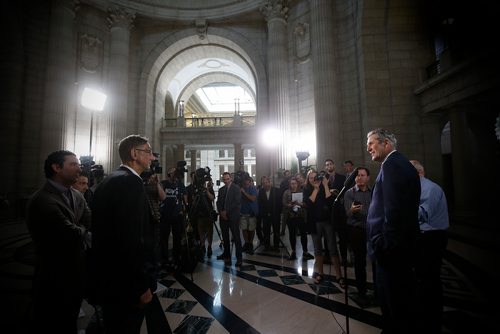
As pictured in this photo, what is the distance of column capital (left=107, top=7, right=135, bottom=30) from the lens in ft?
38.7

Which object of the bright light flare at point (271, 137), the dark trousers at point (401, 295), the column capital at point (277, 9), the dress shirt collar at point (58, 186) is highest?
the column capital at point (277, 9)

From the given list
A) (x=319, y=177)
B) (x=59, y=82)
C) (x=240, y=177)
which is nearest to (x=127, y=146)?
(x=319, y=177)

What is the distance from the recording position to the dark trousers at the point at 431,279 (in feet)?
7.14

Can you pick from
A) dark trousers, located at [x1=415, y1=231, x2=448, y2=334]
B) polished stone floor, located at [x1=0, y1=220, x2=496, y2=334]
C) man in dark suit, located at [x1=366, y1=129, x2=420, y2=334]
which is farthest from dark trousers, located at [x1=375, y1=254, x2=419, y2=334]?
dark trousers, located at [x1=415, y1=231, x2=448, y2=334]

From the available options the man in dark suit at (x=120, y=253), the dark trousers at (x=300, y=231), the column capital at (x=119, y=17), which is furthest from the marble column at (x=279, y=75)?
the man in dark suit at (x=120, y=253)

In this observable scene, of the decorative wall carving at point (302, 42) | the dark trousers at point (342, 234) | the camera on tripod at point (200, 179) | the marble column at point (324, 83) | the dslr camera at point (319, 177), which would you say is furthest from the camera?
the decorative wall carving at point (302, 42)

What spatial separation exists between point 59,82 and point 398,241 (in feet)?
43.3

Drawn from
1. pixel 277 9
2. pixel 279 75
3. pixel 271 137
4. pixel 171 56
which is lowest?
pixel 271 137

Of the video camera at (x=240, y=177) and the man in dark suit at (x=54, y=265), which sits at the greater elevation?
the video camera at (x=240, y=177)

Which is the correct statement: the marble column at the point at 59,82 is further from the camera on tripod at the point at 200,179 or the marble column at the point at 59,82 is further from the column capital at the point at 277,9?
the column capital at the point at 277,9

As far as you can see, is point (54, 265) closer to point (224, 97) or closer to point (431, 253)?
point (431, 253)

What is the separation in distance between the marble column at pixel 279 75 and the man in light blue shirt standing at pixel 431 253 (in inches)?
293

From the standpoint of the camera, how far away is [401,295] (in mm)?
1671

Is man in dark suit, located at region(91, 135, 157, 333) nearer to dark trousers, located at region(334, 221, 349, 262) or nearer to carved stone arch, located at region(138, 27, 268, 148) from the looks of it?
dark trousers, located at region(334, 221, 349, 262)
